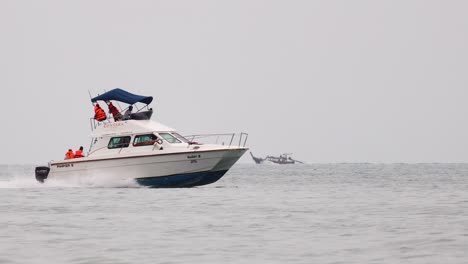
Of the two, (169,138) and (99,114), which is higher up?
(99,114)

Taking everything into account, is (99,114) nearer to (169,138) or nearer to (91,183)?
(91,183)

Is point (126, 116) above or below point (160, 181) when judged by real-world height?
above

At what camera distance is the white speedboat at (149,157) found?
35.8 metres

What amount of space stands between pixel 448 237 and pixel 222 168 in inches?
763

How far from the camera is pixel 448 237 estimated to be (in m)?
18.2

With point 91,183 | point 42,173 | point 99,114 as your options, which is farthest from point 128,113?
point 42,173

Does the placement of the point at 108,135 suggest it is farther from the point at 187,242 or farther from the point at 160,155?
the point at 187,242

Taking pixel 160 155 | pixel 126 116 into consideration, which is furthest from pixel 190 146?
pixel 126 116

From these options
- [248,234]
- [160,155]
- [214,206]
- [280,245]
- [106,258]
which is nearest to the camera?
[106,258]

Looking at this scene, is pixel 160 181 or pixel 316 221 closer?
pixel 316 221

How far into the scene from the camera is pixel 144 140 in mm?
36312

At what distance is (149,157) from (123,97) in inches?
190

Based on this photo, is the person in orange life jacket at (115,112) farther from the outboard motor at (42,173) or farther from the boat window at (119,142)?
A: the outboard motor at (42,173)

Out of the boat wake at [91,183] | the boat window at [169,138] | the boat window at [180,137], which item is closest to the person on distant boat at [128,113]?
the boat window at [169,138]
